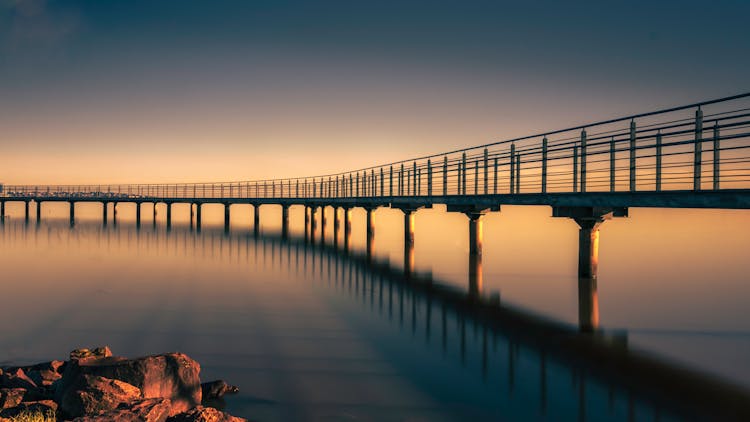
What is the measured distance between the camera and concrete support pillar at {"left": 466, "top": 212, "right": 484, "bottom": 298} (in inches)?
679

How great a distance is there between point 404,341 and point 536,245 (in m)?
26.1

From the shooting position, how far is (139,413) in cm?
567

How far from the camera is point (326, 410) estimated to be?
6.89m

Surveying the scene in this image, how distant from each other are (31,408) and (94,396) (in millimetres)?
778

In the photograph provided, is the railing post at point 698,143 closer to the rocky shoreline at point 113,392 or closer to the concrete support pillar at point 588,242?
the concrete support pillar at point 588,242

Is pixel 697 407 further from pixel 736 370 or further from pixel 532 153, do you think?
pixel 532 153

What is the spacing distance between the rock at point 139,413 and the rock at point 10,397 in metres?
1.59

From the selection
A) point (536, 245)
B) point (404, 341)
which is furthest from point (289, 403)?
point (536, 245)

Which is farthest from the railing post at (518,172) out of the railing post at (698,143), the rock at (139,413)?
the rock at (139,413)

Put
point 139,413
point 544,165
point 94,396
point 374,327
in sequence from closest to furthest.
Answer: point 139,413, point 94,396, point 374,327, point 544,165

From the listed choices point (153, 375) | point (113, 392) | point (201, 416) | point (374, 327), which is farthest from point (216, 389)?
point (374, 327)

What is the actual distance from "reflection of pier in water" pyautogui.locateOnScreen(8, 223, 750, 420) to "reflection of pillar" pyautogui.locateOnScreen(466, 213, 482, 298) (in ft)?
0.62

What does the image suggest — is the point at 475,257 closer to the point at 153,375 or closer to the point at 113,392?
the point at 153,375

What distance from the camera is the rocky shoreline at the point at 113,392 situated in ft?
19.3
